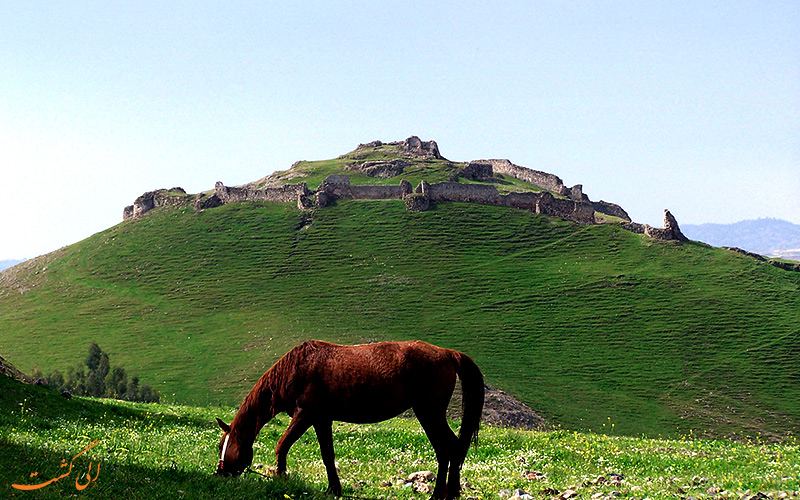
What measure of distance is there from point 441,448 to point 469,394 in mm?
1115

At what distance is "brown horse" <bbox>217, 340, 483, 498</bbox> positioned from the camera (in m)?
11.7

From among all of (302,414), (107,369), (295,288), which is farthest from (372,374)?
(295,288)

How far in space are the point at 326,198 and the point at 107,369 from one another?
47.3 m

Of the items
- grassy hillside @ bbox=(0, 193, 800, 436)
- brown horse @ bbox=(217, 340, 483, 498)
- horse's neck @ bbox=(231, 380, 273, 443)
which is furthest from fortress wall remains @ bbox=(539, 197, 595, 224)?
horse's neck @ bbox=(231, 380, 273, 443)

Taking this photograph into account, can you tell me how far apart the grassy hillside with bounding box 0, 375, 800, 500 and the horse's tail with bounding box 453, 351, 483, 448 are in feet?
3.38

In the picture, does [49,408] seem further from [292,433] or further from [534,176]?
[534,176]

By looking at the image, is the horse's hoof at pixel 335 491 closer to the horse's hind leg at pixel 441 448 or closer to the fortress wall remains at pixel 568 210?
the horse's hind leg at pixel 441 448

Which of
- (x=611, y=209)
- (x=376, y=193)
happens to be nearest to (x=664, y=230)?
(x=611, y=209)

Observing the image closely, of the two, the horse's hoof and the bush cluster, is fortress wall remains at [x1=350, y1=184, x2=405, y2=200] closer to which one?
the bush cluster

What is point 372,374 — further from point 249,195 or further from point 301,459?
point 249,195

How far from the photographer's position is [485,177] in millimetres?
126125

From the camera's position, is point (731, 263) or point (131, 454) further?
point (731, 263)

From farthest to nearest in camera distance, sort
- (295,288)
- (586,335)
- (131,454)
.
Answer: (295,288) → (586,335) → (131,454)

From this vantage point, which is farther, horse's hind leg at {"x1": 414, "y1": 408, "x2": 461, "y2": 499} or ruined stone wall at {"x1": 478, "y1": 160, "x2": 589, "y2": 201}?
ruined stone wall at {"x1": 478, "y1": 160, "x2": 589, "y2": 201}
